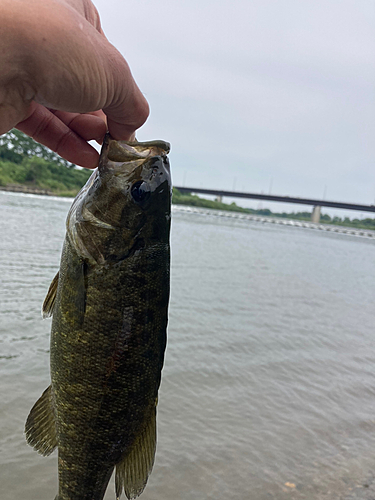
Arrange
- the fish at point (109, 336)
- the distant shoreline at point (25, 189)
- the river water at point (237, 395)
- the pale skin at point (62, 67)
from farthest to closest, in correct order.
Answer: the distant shoreline at point (25, 189) → the river water at point (237, 395) → the fish at point (109, 336) → the pale skin at point (62, 67)

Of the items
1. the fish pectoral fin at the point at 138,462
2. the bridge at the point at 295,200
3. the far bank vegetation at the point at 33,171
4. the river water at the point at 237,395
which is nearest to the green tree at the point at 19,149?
the far bank vegetation at the point at 33,171

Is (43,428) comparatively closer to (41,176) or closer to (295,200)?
(41,176)

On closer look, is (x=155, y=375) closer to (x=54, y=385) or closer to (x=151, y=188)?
(x=54, y=385)

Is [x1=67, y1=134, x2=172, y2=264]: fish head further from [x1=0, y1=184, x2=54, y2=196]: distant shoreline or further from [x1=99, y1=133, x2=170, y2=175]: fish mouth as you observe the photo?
[x1=0, y1=184, x2=54, y2=196]: distant shoreline

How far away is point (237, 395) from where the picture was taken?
5637 millimetres

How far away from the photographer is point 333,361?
746 centimetres

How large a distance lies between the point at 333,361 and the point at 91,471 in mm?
6492

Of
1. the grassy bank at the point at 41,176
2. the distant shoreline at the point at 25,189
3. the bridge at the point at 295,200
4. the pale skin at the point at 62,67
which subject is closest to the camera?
the pale skin at the point at 62,67

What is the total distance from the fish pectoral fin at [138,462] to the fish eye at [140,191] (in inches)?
40.1

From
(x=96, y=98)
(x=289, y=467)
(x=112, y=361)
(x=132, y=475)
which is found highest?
(x=96, y=98)

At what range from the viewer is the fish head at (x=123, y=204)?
1897 mm

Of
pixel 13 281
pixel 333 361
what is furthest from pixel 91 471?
pixel 13 281

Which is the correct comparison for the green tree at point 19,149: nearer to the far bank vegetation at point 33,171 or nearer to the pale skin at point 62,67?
the far bank vegetation at point 33,171

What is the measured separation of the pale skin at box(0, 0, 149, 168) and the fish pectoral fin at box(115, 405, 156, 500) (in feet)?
4.69
